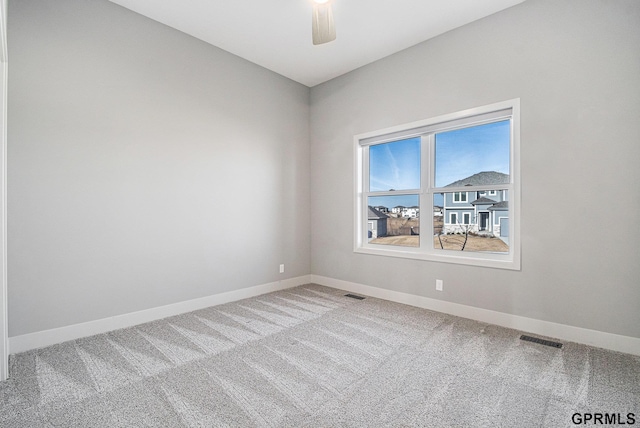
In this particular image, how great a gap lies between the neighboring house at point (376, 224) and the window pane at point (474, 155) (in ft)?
2.83

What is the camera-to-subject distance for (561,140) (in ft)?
8.63

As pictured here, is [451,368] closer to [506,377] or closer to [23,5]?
[506,377]

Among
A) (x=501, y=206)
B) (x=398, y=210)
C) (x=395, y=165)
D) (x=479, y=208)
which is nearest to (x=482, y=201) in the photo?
(x=479, y=208)

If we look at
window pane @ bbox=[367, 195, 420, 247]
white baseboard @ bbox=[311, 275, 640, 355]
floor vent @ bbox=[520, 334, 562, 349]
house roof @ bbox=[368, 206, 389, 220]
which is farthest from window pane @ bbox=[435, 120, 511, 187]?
floor vent @ bbox=[520, 334, 562, 349]

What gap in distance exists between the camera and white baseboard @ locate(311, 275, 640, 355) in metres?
2.40

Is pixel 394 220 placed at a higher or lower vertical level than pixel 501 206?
lower

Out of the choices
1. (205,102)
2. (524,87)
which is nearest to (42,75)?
(205,102)

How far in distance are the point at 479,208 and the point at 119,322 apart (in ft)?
12.3

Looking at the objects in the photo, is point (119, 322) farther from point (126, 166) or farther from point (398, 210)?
point (398, 210)

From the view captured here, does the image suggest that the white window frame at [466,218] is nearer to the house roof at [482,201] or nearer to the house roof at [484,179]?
the house roof at [482,201]

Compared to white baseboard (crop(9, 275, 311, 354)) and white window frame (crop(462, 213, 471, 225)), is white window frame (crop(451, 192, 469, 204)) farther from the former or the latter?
white baseboard (crop(9, 275, 311, 354))

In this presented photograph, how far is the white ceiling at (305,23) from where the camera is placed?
9.43 feet

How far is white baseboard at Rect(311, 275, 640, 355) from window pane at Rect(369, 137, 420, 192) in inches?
52.7

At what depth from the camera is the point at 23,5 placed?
2436 millimetres
